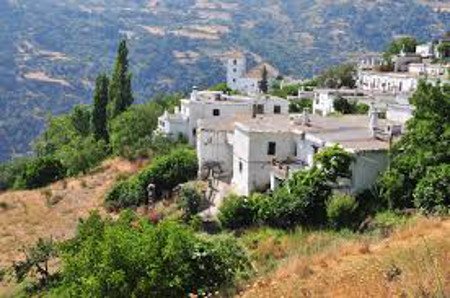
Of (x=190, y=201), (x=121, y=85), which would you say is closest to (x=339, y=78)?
(x=121, y=85)

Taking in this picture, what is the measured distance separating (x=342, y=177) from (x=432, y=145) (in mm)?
3271

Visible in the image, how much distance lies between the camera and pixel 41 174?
48219mm

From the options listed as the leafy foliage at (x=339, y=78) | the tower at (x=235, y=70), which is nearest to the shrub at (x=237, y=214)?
the leafy foliage at (x=339, y=78)

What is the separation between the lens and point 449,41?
74.2 m

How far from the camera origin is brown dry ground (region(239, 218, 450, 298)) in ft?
35.4


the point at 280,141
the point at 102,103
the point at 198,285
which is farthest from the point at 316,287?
the point at 102,103

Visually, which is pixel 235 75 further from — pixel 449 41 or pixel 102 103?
pixel 102 103

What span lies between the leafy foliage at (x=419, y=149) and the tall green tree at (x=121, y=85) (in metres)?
32.2

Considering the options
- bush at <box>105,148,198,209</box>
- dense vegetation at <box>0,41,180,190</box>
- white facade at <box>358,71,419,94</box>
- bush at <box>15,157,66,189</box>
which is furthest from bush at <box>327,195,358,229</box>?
white facade at <box>358,71,419,94</box>

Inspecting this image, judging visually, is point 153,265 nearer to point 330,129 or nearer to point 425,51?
point 330,129

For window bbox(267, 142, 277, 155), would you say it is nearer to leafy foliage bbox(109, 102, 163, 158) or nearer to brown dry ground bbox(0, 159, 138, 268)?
brown dry ground bbox(0, 159, 138, 268)

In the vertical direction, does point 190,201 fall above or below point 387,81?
below

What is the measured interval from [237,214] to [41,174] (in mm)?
23130

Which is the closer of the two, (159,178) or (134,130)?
(159,178)
